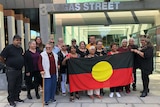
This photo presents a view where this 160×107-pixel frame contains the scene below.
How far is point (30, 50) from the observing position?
5.95 metres

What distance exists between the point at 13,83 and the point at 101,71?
2.43 meters

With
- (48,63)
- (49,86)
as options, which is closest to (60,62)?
(48,63)

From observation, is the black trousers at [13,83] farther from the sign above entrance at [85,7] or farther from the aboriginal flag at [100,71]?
the sign above entrance at [85,7]

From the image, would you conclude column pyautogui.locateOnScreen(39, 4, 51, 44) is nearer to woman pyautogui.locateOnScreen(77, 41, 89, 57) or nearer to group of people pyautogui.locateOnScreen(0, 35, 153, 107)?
group of people pyautogui.locateOnScreen(0, 35, 153, 107)

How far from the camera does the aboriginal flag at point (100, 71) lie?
610 cm

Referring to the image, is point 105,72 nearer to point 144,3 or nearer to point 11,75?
point 11,75

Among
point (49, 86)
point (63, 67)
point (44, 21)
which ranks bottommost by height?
point (49, 86)

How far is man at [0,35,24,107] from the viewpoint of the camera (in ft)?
17.8

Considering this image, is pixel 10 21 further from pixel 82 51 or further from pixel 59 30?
pixel 82 51

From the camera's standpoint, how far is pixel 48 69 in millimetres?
5559

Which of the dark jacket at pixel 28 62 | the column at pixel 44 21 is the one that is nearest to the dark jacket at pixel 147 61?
the dark jacket at pixel 28 62

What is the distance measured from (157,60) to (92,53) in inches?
253

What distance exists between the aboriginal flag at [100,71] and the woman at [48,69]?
52cm

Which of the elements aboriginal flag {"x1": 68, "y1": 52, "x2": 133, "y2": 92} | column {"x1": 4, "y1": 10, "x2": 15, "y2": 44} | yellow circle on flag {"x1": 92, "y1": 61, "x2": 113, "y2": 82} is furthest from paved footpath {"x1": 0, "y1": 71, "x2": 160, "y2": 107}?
column {"x1": 4, "y1": 10, "x2": 15, "y2": 44}
